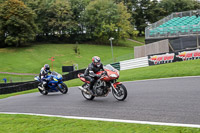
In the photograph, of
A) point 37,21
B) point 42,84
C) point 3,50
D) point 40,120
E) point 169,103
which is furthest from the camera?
point 37,21

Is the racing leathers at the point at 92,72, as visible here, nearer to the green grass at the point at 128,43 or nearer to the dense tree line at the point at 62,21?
the dense tree line at the point at 62,21

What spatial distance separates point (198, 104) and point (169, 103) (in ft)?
2.99

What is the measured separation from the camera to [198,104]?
6914 mm

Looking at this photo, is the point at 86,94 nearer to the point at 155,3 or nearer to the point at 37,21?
the point at 37,21

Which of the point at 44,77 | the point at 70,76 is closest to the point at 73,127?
the point at 44,77

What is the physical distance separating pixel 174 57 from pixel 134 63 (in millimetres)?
4843

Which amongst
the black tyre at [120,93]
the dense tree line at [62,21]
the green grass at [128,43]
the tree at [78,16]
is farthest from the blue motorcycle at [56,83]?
the tree at [78,16]

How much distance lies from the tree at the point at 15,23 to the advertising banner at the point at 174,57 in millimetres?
45868

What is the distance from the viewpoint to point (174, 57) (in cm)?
2139

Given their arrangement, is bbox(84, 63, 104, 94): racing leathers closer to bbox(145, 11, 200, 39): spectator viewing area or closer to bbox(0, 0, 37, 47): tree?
bbox(145, 11, 200, 39): spectator viewing area

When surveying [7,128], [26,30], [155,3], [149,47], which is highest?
[155,3]

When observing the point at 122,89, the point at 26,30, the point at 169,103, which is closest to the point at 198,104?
the point at 169,103

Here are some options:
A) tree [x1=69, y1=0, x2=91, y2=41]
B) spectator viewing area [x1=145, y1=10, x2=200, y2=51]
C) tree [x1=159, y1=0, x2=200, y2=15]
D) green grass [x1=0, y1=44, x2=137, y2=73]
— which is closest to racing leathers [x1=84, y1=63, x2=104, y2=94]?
spectator viewing area [x1=145, y1=10, x2=200, y2=51]

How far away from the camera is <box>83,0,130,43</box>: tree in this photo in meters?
68.4
